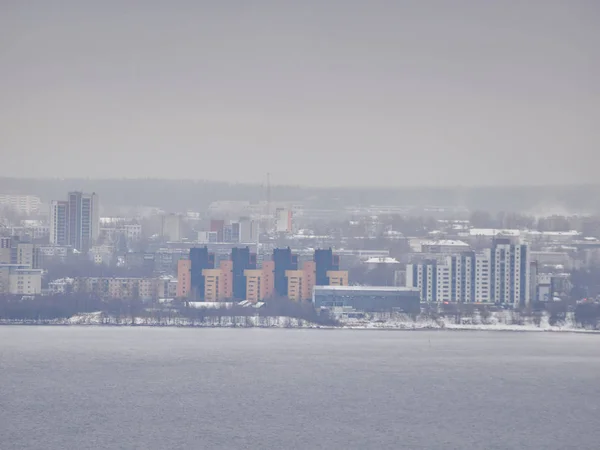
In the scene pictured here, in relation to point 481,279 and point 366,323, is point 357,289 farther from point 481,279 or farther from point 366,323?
point 481,279

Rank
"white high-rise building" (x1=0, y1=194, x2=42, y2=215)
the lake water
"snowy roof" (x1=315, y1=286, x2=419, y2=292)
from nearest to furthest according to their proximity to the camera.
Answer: the lake water → "snowy roof" (x1=315, y1=286, x2=419, y2=292) → "white high-rise building" (x1=0, y1=194, x2=42, y2=215)

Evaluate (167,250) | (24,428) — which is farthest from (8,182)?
(24,428)

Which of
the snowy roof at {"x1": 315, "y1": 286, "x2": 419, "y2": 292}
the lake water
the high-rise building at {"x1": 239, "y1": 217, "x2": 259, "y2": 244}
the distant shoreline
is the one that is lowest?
the lake water

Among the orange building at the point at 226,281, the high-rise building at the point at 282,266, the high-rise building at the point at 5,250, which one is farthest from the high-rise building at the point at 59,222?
the high-rise building at the point at 282,266

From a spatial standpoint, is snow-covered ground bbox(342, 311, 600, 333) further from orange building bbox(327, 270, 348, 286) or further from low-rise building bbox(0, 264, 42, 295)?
low-rise building bbox(0, 264, 42, 295)

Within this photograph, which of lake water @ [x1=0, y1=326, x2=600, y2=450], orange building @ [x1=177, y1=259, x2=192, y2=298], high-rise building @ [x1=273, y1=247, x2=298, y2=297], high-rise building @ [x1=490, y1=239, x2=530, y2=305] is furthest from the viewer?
orange building @ [x1=177, y1=259, x2=192, y2=298]

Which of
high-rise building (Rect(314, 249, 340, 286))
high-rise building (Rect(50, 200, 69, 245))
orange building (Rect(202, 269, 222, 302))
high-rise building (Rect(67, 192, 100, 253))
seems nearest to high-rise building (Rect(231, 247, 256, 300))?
orange building (Rect(202, 269, 222, 302))

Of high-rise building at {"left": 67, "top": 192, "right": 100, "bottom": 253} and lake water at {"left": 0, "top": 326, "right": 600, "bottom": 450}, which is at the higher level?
high-rise building at {"left": 67, "top": 192, "right": 100, "bottom": 253}
